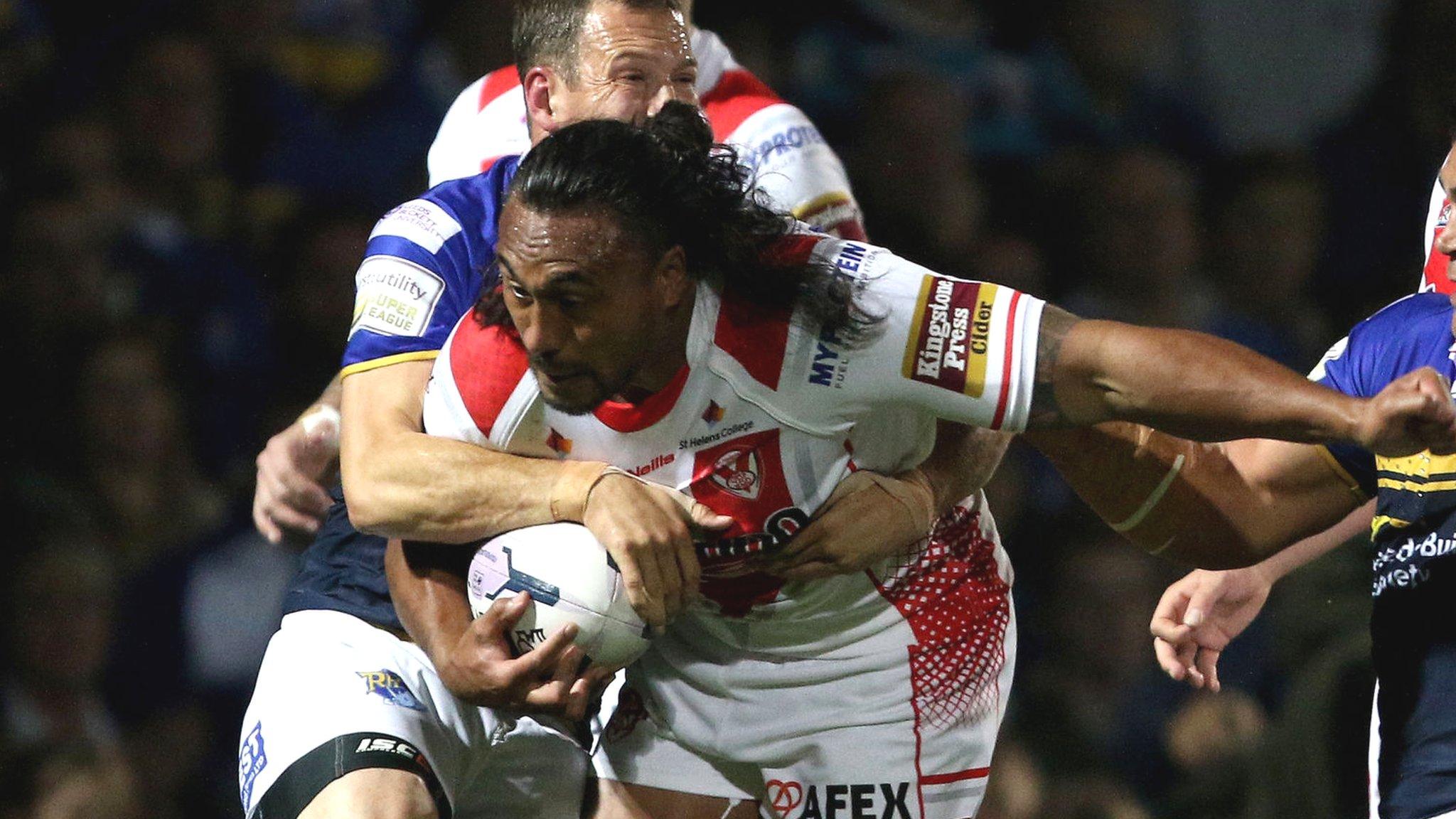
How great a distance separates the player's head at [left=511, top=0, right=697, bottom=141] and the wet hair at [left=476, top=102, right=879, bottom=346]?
1.56 ft

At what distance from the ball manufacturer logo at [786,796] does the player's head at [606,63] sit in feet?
3.55

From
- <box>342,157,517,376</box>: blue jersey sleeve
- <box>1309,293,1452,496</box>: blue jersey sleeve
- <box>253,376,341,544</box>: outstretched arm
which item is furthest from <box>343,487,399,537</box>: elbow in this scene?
<box>1309,293,1452,496</box>: blue jersey sleeve

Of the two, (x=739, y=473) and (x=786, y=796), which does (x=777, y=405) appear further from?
(x=786, y=796)

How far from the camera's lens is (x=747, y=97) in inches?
159

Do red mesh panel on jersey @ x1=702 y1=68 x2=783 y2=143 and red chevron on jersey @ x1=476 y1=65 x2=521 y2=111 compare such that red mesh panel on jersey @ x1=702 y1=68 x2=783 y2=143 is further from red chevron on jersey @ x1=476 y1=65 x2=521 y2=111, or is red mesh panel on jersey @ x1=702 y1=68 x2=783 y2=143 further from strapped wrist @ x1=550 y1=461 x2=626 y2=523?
strapped wrist @ x1=550 y1=461 x2=626 y2=523

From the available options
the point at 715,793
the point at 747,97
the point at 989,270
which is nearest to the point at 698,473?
the point at 715,793

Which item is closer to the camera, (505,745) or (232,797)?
(505,745)

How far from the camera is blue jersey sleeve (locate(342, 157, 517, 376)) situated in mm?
2975

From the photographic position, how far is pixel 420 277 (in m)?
3.01

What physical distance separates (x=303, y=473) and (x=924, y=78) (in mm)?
3079

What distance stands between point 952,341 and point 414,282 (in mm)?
933

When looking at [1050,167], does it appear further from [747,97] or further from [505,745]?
[505,745]

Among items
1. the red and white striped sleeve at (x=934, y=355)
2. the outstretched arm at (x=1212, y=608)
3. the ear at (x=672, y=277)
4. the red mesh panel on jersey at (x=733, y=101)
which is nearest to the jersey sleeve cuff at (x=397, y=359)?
the ear at (x=672, y=277)

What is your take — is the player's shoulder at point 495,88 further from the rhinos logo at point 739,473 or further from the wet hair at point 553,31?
the rhinos logo at point 739,473
